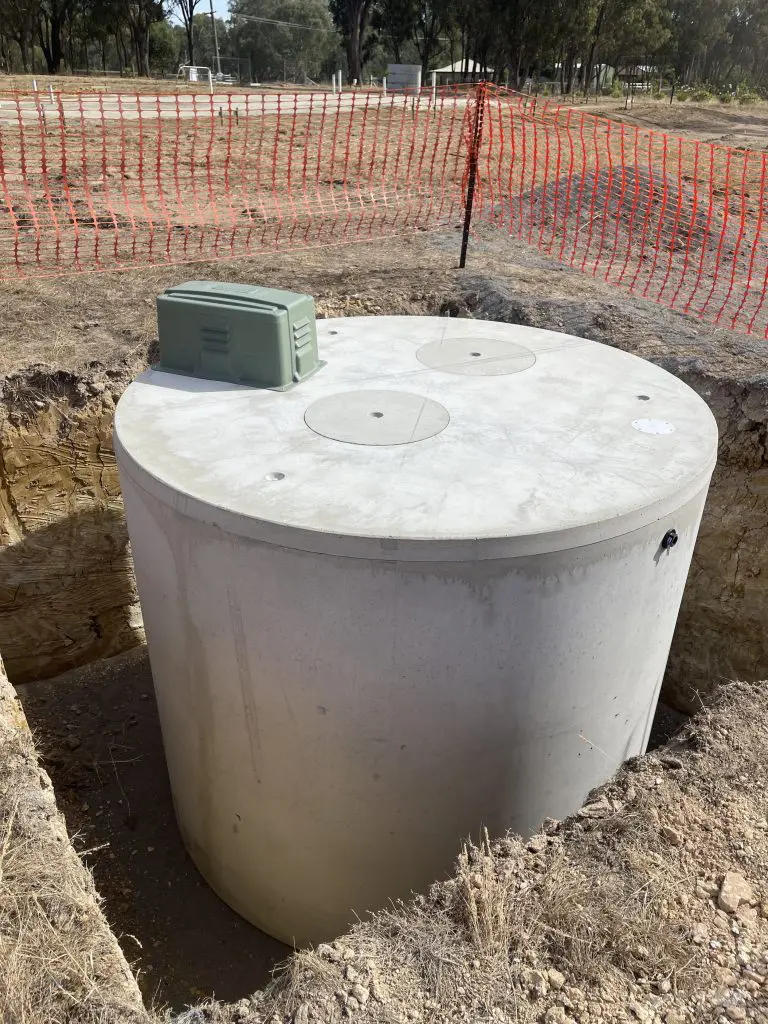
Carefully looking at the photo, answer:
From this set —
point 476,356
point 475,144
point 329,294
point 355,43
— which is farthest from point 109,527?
point 355,43

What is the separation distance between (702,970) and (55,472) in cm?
548

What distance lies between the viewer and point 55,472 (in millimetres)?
6379

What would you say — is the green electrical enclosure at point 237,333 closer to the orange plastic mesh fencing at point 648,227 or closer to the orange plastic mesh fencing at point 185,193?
the orange plastic mesh fencing at point 185,193

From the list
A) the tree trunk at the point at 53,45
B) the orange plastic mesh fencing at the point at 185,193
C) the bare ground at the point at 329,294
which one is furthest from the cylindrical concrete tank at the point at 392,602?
the tree trunk at the point at 53,45

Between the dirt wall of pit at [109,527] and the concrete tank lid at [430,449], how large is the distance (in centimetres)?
167

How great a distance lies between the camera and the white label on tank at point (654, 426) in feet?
14.4

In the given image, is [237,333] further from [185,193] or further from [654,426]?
[185,193]

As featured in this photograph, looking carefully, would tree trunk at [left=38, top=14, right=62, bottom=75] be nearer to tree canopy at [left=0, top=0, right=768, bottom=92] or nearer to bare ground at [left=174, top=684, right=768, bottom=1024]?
tree canopy at [left=0, top=0, right=768, bottom=92]

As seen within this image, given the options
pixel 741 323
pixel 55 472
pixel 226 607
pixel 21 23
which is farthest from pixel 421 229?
pixel 21 23

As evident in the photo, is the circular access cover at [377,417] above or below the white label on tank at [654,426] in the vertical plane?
below

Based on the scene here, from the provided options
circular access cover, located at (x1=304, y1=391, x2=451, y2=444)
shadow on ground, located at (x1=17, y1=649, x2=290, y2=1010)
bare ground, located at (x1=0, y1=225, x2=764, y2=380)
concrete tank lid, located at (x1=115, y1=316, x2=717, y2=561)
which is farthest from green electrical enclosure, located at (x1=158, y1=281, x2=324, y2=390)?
shadow on ground, located at (x1=17, y1=649, x2=290, y2=1010)

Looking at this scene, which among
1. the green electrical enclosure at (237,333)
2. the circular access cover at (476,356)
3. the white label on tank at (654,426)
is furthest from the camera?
the circular access cover at (476,356)

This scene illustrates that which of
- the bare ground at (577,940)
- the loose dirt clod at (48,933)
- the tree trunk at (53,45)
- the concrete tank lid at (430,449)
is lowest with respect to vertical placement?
the bare ground at (577,940)

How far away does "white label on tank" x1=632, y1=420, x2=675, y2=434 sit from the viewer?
4.39 metres
